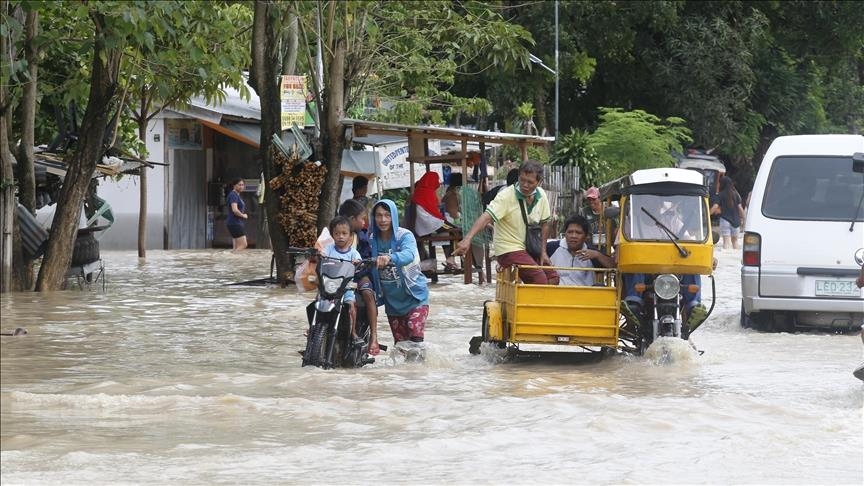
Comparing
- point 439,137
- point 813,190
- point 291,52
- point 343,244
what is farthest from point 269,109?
point 343,244

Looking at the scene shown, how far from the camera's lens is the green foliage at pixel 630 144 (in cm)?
3028

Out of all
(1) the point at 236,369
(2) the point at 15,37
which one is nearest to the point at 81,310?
(2) the point at 15,37

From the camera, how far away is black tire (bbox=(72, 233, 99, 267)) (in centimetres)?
1914

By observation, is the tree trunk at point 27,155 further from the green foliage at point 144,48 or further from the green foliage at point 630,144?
the green foliage at point 630,144

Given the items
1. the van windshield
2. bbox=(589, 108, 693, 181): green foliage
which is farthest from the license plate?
bbox=(589, 108, 693, 181): green foliage

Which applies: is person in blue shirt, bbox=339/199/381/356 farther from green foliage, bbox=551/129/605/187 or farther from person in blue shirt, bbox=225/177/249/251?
green foliage, bbox=551/129/605/187

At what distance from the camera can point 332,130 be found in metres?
19.0

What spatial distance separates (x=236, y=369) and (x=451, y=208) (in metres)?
10.1

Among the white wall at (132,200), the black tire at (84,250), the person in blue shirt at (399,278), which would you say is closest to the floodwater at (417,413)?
the person in blue shirt at (399,278)

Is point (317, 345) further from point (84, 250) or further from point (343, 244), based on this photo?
point (84, 250)

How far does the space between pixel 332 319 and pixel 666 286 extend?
2.63m

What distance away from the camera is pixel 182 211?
99.8 feet

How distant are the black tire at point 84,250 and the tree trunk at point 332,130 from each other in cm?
320

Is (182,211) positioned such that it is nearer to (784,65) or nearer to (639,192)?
(784,65)
